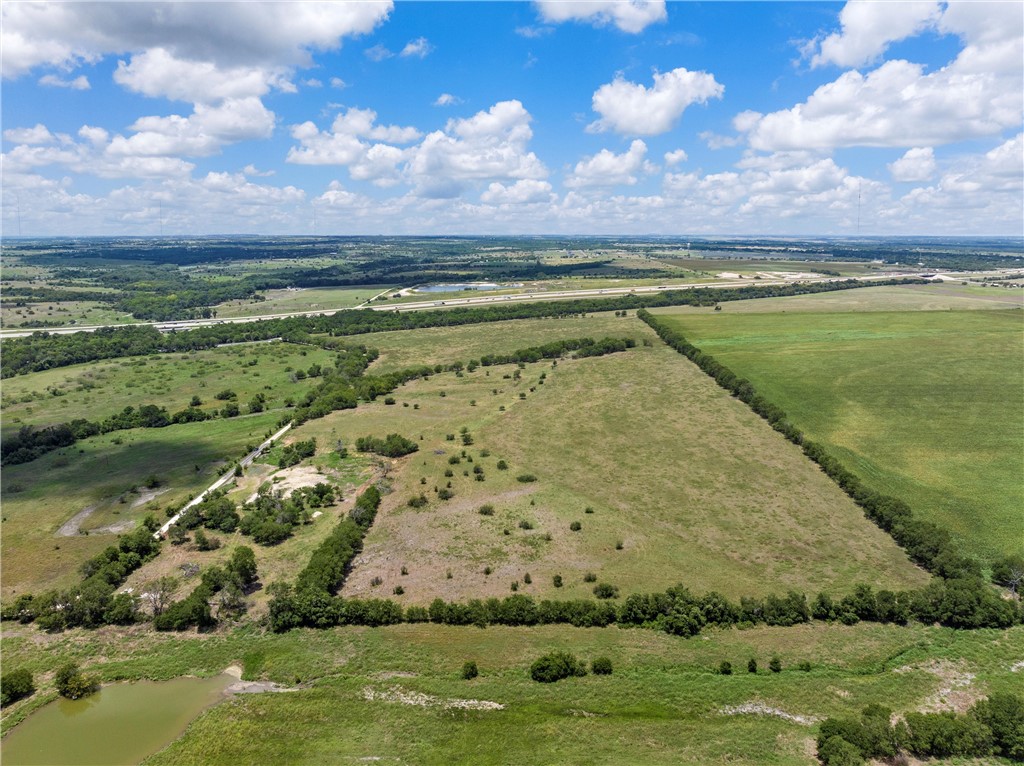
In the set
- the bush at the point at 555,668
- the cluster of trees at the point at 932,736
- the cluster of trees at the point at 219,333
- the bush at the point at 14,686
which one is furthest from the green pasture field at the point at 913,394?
the bush at the point at 14,686

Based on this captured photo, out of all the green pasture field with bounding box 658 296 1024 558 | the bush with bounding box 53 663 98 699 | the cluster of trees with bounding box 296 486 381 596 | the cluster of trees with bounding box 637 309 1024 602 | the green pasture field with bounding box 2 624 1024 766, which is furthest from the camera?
the green pasture field with bounding box 658 296 1024 558

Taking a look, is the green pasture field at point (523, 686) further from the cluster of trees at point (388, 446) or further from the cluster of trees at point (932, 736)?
the cluster of trees at point (388, 446)

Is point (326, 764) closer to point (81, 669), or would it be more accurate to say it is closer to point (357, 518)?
point (81, 669)

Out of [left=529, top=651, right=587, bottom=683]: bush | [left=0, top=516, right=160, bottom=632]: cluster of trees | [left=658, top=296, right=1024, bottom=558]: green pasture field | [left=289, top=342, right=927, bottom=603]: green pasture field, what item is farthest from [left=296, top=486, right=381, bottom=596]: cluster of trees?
[left=658, top=296, right=1024, bottom=558]: green pasture field

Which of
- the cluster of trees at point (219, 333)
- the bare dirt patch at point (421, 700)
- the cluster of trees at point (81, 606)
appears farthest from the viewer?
the cluster of trees at point (219, 333)

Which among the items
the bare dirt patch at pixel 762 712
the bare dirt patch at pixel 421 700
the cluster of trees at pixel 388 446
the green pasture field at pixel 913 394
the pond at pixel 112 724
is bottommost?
the pond at pixel 112 724

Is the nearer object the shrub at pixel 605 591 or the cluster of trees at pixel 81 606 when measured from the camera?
the cluster of trees at pixel 81 606

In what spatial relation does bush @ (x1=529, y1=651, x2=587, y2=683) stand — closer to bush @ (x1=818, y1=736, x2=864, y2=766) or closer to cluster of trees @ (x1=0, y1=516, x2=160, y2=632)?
bush @ (x1=818, y1=736, x2=864, y2=766)
